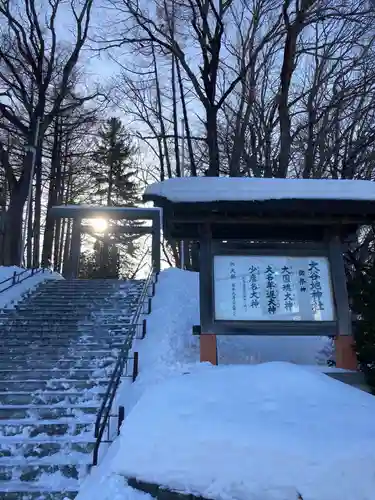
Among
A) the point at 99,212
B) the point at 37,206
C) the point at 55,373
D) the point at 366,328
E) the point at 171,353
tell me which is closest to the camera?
the point at 366,328

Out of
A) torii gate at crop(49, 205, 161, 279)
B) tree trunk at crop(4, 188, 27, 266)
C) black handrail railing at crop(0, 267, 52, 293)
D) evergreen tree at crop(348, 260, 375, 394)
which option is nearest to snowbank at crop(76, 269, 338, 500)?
evergreen tree at crop(348, 260, 375, 394)

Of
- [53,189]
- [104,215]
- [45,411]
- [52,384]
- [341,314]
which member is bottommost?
[45,411]

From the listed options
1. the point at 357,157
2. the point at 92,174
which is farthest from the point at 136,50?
the point at 92,174

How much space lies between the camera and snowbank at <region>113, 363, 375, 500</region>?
308 cm

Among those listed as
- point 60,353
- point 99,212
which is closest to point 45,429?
point 60,353

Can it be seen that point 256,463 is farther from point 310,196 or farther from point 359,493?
point 310,196

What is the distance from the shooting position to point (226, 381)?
4.36 meters

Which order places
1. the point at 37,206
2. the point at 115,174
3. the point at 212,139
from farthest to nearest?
the point at 115,174, the point at 37,206, the point at 212,139

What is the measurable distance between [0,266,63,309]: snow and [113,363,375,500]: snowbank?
10409 millimetres

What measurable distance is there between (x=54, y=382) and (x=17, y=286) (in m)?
7.51

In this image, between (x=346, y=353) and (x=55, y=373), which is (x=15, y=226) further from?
(x=346, y=353)

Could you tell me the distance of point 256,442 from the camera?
3268 millimetres

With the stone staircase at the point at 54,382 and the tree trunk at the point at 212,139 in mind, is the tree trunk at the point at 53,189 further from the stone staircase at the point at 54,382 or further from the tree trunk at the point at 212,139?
the stone staircase at the point at 54,382

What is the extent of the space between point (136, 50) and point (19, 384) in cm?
1501
